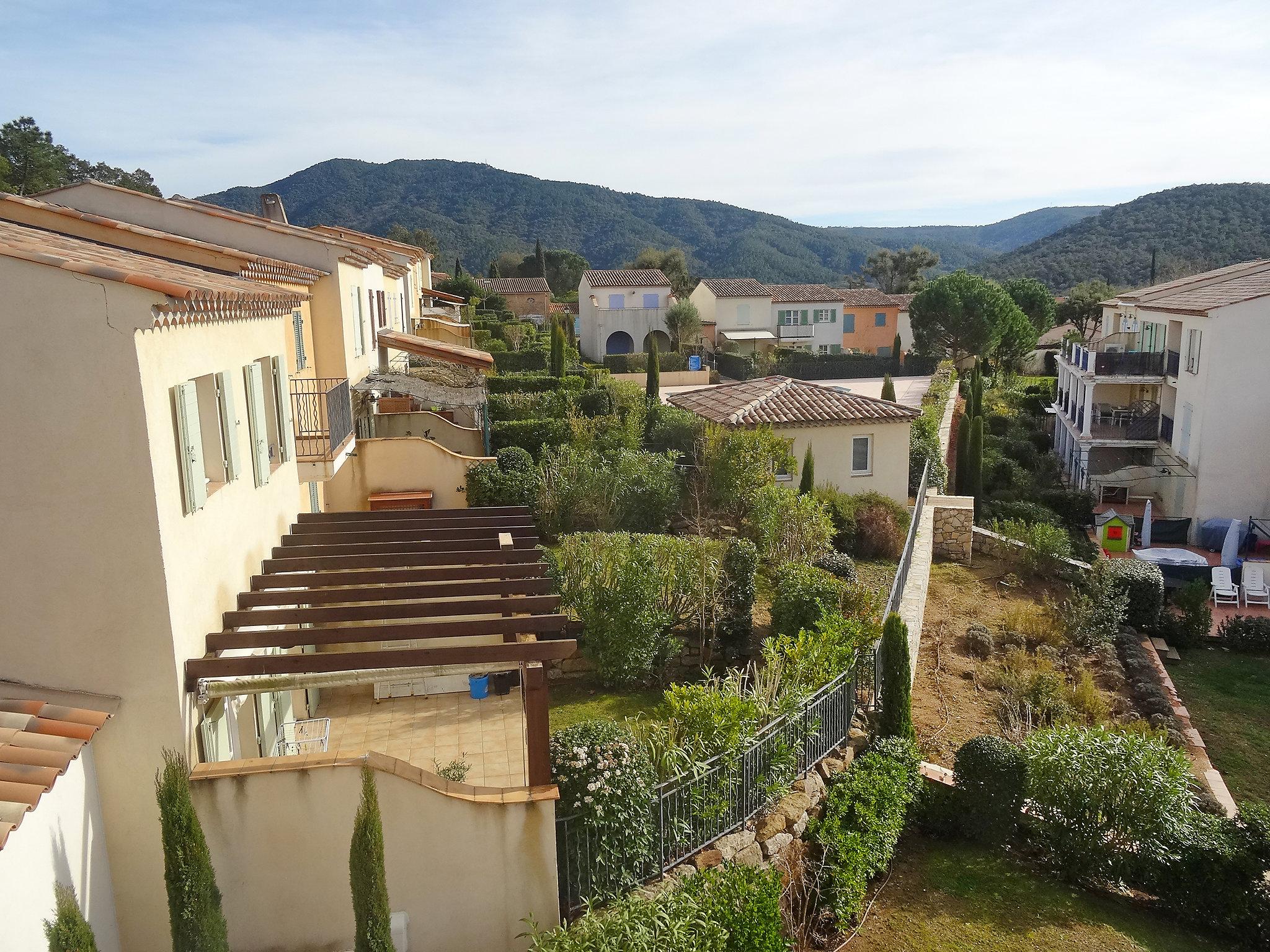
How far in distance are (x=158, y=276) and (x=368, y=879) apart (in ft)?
19.3

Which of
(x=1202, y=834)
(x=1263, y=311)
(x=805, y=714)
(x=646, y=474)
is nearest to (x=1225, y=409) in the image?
(x=1263, y=311)

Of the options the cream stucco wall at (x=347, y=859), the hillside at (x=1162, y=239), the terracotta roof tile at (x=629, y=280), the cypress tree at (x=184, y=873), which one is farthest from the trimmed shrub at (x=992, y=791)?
the hillside at (x=1162, y=239)

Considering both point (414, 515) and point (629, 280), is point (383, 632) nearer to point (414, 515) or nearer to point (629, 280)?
point (414, 515)

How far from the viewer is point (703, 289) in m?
71.5

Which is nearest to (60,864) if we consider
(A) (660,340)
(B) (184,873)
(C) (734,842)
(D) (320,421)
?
(B) (184,873)

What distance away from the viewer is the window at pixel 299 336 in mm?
18219

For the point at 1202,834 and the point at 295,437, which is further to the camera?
the point at 295,437

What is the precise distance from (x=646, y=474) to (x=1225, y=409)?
22.4 m

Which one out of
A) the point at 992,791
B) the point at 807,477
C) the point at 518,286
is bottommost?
the point at 992,791

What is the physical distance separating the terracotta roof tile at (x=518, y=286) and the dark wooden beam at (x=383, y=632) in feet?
226

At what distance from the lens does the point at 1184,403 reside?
1336 inches

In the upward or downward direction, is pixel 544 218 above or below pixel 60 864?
above

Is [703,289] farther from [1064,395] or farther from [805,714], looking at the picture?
[805,714]

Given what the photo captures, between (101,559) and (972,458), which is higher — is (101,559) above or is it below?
above
